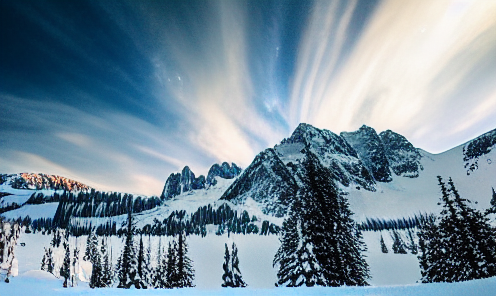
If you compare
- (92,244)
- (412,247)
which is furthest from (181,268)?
(412,247)

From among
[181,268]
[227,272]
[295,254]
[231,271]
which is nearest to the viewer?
[295,254]

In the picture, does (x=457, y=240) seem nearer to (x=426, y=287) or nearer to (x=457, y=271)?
(x=457, y=271)

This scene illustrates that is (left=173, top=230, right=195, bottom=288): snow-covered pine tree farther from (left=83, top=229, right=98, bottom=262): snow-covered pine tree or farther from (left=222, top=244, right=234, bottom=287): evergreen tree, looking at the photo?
(left=83, top=229, right=98, bottom=262): snow-covered pine tree

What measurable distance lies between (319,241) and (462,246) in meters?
11.1

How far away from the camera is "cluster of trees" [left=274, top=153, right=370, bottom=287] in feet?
64.1

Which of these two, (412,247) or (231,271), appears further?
(412,247)

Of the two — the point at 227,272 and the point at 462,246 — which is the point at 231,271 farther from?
the point at 462,246

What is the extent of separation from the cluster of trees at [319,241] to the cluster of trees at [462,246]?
6222mm

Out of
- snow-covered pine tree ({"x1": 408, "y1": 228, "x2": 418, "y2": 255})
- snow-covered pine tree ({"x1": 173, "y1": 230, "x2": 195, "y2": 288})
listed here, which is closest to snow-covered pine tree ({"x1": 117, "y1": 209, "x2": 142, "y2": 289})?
snow-covered pine tree ({"x1": 173, "y1": 230, "x2": 195, "y2": 288})

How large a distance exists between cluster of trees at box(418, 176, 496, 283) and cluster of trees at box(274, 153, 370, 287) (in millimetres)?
6222

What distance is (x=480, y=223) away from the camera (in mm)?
21000

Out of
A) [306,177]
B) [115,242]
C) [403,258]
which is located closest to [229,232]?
[115,242]

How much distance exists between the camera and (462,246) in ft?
67.9

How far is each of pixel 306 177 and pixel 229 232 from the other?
177 meters
